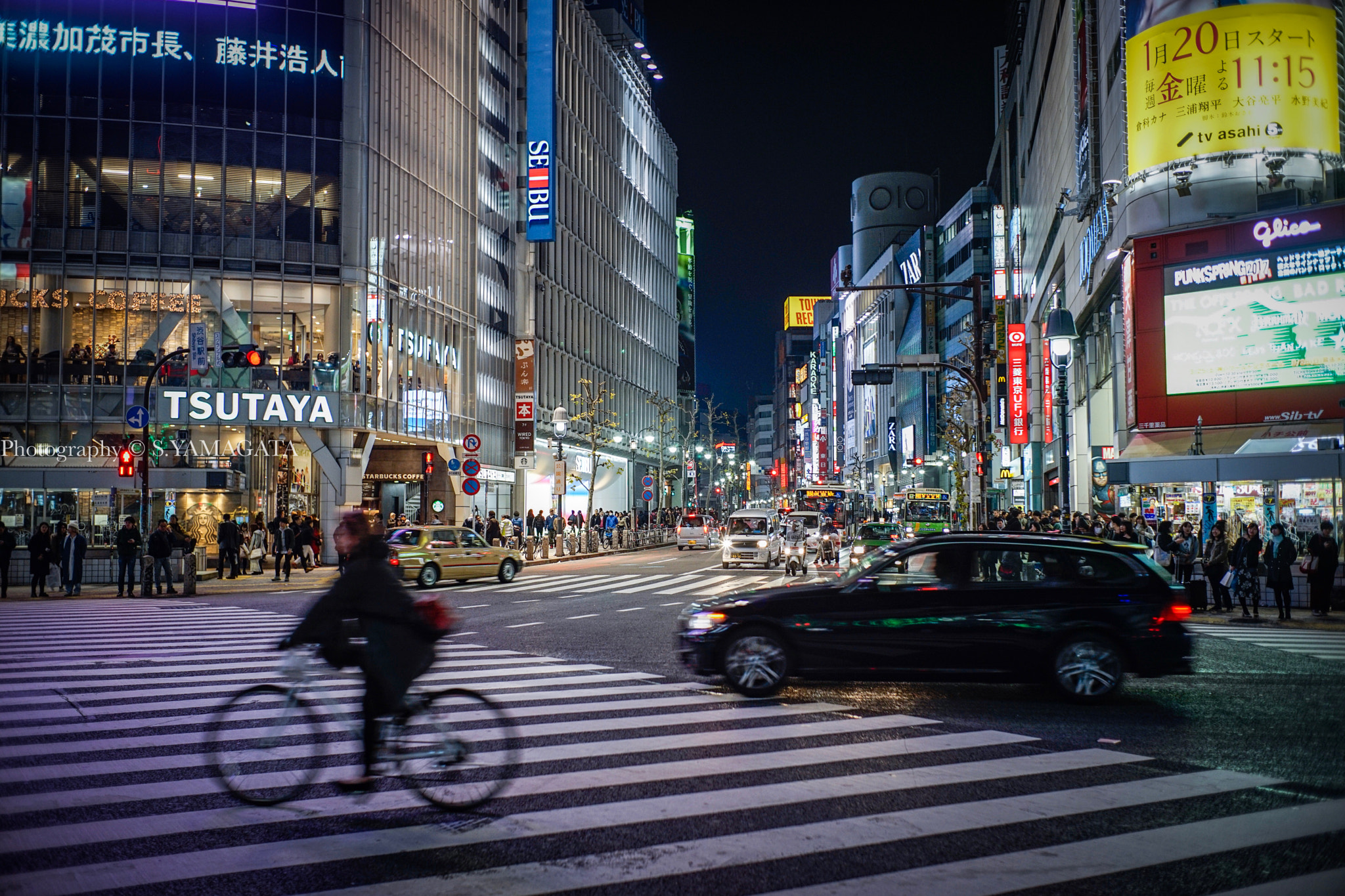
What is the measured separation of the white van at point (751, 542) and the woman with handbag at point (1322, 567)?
1692cm

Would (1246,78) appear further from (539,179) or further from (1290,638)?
(539,179)

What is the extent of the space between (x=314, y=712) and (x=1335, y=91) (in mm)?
29574

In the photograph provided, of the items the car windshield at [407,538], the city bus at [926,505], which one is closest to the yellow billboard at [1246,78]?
the car windshield at [407,538]

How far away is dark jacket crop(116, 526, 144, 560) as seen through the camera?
24297mm

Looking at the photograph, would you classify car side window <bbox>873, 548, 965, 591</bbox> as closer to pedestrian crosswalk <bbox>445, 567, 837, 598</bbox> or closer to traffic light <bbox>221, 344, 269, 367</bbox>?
pedestrian crosswalk <bbox>445, 567, 837, 598</bbox>

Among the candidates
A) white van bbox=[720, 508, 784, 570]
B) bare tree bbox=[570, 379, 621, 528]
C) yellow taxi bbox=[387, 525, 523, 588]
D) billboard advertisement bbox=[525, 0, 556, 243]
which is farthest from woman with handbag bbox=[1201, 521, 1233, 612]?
bare tree bbox=[570, 379, 621, 528]

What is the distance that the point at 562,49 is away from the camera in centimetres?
6556

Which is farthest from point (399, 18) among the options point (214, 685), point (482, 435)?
point (214, 685)

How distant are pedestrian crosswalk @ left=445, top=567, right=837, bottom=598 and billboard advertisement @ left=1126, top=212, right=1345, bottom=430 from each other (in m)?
10.4

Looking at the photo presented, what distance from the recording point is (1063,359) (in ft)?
110

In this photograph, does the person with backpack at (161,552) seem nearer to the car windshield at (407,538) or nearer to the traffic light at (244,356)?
the traffic light at (244,356)

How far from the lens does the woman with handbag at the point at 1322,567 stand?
18375 millimetres

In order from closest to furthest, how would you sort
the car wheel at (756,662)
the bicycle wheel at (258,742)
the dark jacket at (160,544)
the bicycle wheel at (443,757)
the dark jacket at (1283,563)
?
the bicycle wheel at (443,757)
the bicycle wheel at (258,742)
the car wheel at (756,662)
the dark jacket at (1283,563)
the dark jacket at (160,544)

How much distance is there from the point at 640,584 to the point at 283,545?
31.7 ft
